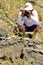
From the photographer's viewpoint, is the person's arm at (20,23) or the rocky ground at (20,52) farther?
the person's arm at (20,23)

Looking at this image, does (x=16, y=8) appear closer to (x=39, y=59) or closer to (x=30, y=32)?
(x=30, y=32)

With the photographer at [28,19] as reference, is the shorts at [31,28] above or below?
below

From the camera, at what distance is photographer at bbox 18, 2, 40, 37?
9422mm

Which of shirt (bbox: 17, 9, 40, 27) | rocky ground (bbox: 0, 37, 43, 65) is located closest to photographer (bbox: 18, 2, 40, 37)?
shirt (bbox: 17, 9, 40, 27)

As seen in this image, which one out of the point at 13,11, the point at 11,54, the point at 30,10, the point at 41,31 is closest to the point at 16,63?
the point at 11,54

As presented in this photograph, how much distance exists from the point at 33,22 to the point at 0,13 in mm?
1382

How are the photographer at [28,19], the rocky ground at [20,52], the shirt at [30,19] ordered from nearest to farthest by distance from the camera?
1. the rocky ground at [20,52]
2. the photographer at [28,19]
3. the shirt at [30,19]

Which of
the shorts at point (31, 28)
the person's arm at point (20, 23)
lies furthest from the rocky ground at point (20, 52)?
the shorts at point (31, 28)

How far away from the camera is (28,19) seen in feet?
31.6

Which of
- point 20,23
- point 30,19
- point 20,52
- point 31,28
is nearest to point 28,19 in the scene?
point 30,19

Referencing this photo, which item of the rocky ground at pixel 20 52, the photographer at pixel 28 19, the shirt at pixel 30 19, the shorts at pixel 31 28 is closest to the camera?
the rocky ground at pixel 20 52

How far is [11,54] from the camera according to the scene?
293 inches

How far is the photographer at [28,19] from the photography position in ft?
30.9

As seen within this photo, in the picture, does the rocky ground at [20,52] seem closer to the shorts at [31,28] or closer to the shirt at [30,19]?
the shirt at [30,19]
